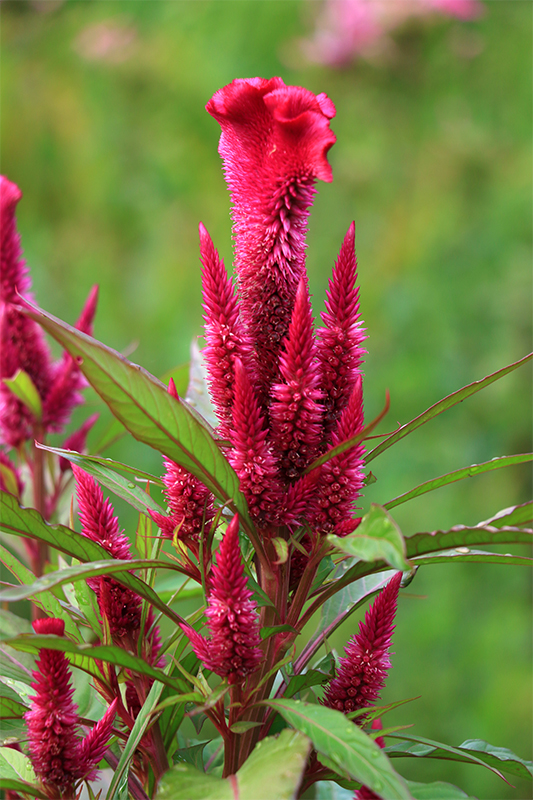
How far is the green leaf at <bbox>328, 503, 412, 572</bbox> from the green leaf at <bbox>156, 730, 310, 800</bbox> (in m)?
0.11

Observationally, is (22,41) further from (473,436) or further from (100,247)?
(473,436)

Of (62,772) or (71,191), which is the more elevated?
(71,191)

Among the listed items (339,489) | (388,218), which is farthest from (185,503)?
(388,218)

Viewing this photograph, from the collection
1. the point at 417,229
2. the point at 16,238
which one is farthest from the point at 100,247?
the point at 16,238

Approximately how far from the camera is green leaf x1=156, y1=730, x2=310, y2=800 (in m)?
0.36

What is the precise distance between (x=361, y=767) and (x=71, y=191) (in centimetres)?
299

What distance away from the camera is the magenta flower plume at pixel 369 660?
1.54 feet

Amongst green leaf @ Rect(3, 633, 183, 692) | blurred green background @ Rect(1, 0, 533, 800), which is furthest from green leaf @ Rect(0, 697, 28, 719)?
blurred green background @ Rect(1, 0, 533, 800)

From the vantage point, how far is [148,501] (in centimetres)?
53

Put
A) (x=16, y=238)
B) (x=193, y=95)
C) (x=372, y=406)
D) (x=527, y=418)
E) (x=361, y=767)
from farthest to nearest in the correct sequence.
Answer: (x=193, y=95)
(x=372, y=406)
(x=527, y=418)
(x=16, y=238)
(x=361, y=767)

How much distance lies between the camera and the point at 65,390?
842mm

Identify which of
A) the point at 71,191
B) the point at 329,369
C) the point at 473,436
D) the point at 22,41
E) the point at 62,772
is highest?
the point at 22,41

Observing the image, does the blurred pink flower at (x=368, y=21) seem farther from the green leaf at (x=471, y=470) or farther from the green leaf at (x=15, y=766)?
the green leaf at (x=15, y=766)

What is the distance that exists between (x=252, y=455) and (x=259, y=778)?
0.18 m
